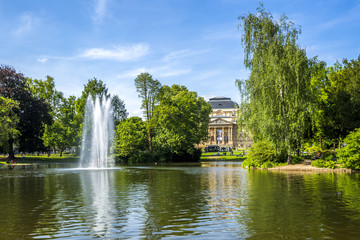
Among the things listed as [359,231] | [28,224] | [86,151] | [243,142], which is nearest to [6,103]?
[86,151]

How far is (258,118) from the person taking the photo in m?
35.3

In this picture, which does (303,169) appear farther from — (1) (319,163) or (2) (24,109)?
(2) (24,109)

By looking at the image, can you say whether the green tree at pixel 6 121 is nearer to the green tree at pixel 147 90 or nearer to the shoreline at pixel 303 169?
the green tree at pixel 147 90

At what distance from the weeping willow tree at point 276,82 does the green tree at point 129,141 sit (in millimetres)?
29662

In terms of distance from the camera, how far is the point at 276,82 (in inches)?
1345

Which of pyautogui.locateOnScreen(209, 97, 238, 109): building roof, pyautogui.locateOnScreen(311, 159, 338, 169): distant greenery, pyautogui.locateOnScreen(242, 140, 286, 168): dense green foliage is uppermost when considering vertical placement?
pyautogui.locateOnScreen(209, 97, 238, 109): building roof

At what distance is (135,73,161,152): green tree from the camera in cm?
6444

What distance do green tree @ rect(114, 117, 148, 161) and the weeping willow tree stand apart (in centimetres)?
2966

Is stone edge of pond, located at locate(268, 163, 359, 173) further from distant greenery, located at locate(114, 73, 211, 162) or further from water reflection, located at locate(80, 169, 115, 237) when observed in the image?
distant greenery, located at locate(114, 73, 211, 162)

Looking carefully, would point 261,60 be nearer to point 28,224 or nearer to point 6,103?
point 28,224

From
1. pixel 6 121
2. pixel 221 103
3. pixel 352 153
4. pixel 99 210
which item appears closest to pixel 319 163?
pixel 352 153

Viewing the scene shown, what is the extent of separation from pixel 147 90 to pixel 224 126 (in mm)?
88124

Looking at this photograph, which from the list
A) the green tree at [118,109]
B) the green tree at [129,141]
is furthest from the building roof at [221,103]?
the green tree at [129,141]

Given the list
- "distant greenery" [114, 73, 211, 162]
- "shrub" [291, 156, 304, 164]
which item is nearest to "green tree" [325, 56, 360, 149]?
"shrub" [291, 156, 304, 164]
